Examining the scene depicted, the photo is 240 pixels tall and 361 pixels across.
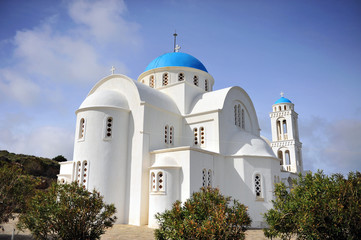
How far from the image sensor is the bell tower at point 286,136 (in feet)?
101

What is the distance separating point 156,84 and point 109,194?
364 inches

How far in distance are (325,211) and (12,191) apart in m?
9.61

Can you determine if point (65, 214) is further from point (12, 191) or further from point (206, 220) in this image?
point (206, 220)

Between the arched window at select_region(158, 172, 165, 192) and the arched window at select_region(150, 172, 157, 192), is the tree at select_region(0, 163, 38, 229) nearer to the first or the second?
the arched window at select_region(150, 172, 157, 192)

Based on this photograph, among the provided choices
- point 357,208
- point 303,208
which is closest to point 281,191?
point 303,208

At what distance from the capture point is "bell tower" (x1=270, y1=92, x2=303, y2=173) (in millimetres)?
30703

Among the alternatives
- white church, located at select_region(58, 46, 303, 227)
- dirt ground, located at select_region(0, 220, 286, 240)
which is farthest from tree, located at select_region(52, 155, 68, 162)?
dirt ground, located at select_region(0, 220, 286, 240)

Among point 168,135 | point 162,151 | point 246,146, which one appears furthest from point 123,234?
point 246,146

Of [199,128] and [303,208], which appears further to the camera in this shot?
[199,128]

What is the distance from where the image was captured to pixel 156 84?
68.5ft

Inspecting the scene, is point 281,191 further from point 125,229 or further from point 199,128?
point 199,128

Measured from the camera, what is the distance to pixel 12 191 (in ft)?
31.6

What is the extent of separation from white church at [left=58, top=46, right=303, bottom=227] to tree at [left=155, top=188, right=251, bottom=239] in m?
6.42

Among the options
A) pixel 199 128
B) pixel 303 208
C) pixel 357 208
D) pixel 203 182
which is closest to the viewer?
pixel 357 208
